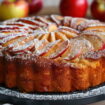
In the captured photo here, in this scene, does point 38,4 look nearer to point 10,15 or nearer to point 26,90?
point 10,15

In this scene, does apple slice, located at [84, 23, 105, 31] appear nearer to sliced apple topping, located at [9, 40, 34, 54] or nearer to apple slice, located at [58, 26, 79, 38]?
apple slice, located at [58, 26, 79, 38]

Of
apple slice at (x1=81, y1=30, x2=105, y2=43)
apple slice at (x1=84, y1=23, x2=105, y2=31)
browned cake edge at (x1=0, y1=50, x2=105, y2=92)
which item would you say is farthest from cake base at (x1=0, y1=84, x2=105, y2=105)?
apple slice at (x1=84, y1=23, x2=105, y2=31)

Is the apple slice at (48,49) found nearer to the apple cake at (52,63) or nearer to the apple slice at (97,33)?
the apple cake at (52,63)

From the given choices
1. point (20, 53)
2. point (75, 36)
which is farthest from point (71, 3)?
point (20, 53)

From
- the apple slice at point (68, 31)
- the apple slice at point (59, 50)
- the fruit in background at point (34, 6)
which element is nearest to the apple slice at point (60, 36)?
the apple slice at point (68, 31)

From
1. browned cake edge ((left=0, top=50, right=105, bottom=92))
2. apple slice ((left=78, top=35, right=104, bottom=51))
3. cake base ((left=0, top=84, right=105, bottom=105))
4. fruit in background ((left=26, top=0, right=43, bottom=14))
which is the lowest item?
fruit in background ((left=26, top=0, right=43, bottom=14))

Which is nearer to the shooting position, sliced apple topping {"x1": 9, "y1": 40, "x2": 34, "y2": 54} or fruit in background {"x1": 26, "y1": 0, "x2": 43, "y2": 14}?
sliced apple topping {"x1": 9, "y1": 40, "x2": 34, "y2": 54}

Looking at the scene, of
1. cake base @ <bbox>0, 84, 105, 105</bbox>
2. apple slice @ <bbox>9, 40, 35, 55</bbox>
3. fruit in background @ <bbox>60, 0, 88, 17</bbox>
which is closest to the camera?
cake base @ <bbox>0, 84, 105, 105</bbox>
